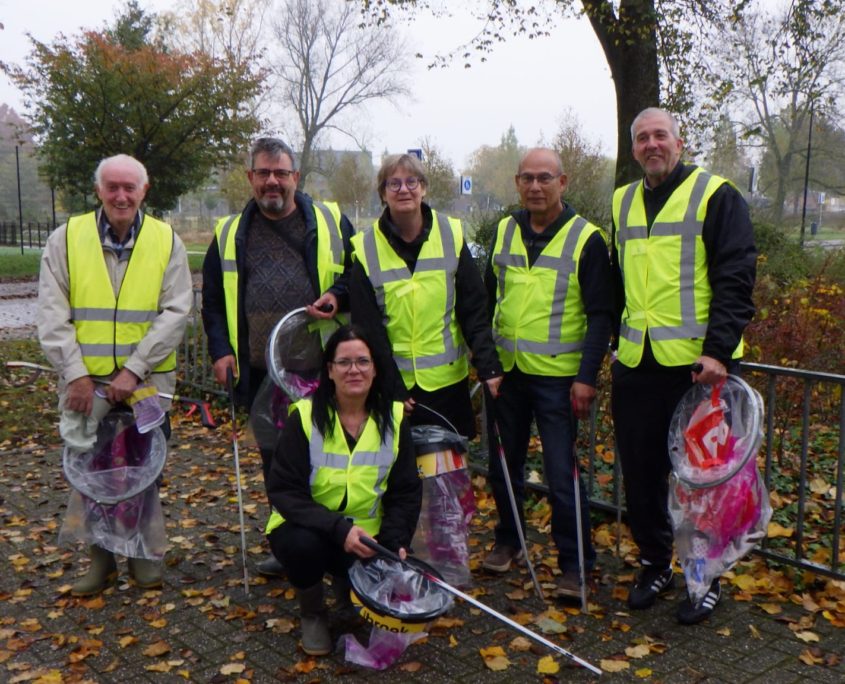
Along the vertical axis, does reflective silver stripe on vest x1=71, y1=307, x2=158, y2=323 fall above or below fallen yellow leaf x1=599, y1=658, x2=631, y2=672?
above

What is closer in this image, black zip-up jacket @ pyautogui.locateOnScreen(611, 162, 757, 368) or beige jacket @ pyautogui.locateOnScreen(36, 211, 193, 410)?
black zip-up jacket @ pyautogui.locateOnScreen(611, 162, 757, 368)

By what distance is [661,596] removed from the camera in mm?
4047

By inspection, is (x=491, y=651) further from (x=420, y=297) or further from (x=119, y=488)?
(x=119, y=488)

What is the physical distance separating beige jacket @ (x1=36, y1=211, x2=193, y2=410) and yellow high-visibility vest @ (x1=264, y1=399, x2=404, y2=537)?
98cm

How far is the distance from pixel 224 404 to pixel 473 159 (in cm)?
7298

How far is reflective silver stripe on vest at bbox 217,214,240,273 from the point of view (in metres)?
4.18

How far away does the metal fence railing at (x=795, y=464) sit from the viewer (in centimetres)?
410

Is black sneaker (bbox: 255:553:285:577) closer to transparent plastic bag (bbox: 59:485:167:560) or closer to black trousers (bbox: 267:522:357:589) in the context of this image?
transparent plastic bag (bbox: 59:485:167:560)

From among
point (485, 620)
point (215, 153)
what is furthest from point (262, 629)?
point (215, 153)

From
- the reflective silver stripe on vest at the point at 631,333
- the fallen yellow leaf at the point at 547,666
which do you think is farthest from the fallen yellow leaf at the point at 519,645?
the reflective silver stripe on vest at the point at 631,333

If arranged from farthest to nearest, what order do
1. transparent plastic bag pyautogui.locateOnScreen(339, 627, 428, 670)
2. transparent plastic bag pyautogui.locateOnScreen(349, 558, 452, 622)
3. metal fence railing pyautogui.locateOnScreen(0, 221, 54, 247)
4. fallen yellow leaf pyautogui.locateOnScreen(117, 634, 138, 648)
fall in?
metal fence railing pyautogui.locateOnScreen(0, 221, 54, 247) → fallen yellow leaf pyautogui.locateOnScreen(117, 634, 138, 648) → transparent plastic bag pyautogui.locateOnScreen(339, 627, 428, 670) → transparent plastic bag pyautogui.locateOnScreen(349, 558, 452, 622)

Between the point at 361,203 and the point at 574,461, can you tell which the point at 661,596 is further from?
the point at 361,203

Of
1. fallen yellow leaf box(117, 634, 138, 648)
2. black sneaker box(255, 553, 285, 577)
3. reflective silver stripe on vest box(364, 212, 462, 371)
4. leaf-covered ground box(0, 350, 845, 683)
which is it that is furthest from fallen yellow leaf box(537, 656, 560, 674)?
fallen yellow leaf box(117, 634, 138, 648)

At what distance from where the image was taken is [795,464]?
585cm
